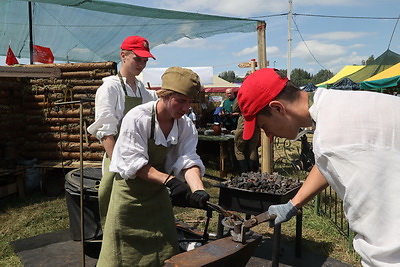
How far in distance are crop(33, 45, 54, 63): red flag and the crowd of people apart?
4691 mm

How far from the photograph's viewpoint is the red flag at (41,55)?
666cm

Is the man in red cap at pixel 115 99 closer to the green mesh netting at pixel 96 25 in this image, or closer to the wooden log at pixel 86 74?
the green mesh netting at pixel 96 25

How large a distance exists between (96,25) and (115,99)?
402 cm

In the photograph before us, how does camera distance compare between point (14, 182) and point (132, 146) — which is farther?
point (14, 182)

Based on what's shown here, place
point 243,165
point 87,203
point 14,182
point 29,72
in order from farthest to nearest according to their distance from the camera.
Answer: point 243,165, point 14,182, point 29,72, point 87,203

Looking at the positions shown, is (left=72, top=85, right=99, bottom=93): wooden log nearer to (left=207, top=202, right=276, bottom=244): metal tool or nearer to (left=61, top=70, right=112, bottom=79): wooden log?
(left=61, top=70, right=112, bottom=79): wooden log

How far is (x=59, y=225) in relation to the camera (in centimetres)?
478

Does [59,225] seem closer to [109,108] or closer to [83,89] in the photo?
[83,89]

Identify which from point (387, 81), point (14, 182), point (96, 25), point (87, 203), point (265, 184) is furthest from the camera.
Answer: point (387, 81)

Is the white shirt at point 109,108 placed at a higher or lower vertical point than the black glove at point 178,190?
higher

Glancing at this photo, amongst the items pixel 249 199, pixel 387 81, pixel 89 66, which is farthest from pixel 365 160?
pixel 387 81

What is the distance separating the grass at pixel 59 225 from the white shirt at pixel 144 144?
2664 mm

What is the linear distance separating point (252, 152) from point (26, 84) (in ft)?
15.2

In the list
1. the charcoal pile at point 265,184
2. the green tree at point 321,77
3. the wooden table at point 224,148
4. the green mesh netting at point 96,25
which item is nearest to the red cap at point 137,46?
the charcoal pile at point 265,184
